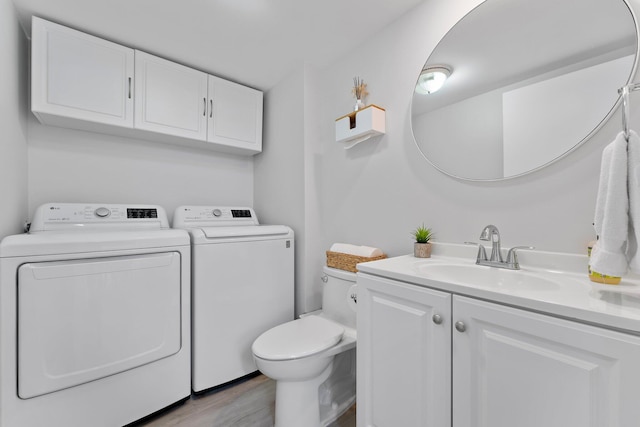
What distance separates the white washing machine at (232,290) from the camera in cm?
163

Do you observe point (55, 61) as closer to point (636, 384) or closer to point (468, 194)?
point (468, 194)

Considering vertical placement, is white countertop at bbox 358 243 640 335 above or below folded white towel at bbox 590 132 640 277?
below

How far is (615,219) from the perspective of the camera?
72cm

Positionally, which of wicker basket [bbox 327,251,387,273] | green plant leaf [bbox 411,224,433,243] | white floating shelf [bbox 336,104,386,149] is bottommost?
wicker basket [bbox 327,251,387,273]

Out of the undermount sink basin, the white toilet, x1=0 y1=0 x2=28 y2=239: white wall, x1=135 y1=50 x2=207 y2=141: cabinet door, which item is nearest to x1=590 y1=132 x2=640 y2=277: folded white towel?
the undermount sink basin

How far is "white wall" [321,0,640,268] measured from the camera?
1.03 m

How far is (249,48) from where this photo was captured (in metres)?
1.85

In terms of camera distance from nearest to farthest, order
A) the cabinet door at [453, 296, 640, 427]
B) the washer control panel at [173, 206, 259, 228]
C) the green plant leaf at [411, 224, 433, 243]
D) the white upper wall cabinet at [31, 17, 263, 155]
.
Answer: the cabinet door at [453, 296, 640, 427] → the green plant leaf at [411, 224, 433, 243] → the white upper wall cabinet at [31, 17, 263, 155] → the washer control panel at [173, 206, 259, 228]

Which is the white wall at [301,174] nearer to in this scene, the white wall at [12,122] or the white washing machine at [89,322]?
the white washing machine at [89,322]

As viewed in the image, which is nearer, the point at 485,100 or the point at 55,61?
the point at 485,100

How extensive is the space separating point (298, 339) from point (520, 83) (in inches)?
63.8

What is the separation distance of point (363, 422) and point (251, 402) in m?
0.81

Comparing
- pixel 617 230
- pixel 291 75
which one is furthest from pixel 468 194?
pixel 291 75

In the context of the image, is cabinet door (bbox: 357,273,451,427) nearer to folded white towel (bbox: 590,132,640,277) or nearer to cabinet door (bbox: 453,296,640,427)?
cabinet door (bbox: 453,296,640,427)
